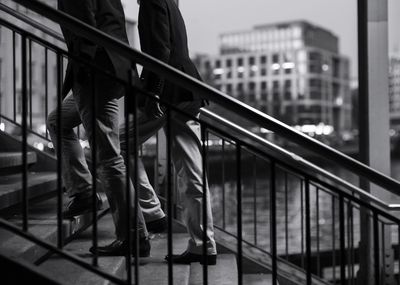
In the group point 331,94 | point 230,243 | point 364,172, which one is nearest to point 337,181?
point 230,243

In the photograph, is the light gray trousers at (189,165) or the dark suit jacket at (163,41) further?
the light gray trousers at (189,165)

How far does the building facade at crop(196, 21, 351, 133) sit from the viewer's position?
132 metres

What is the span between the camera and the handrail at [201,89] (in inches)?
105

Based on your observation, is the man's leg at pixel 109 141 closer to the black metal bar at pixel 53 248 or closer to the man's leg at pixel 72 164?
the man's leg at pixel 72 164

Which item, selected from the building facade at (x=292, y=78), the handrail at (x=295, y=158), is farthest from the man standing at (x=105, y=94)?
the building facade at (x=292, y=78)

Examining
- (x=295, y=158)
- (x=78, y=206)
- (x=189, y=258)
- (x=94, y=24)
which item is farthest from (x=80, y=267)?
(x=295, y=158)

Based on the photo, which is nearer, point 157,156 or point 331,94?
point 157,156

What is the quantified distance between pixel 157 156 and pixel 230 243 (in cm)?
100

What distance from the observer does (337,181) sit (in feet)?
15.5

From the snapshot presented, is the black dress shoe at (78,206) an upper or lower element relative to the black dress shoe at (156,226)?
upper

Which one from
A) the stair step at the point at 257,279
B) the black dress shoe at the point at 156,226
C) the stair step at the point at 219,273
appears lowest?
the stair step at the point at 257,279

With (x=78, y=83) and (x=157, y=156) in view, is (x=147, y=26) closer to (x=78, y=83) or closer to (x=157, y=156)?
(x=78, y=83)

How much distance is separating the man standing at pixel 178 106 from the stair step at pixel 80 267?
522 millimetres

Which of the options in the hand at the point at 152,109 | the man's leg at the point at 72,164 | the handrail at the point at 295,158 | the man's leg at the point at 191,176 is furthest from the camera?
the handrail at the point at 295,158
